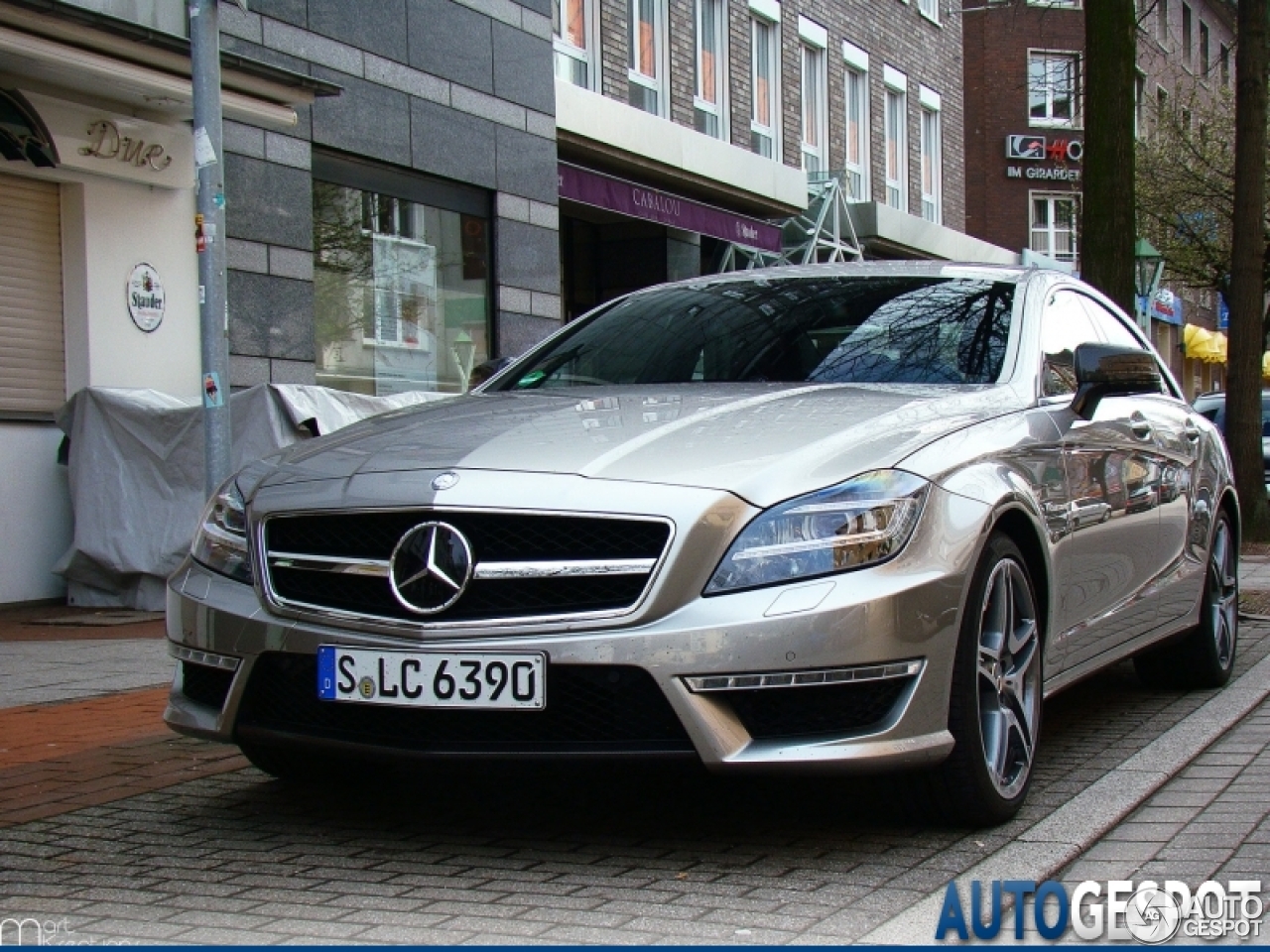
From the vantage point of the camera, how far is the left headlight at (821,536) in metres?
4.04

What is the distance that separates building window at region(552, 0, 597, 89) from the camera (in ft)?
59.0

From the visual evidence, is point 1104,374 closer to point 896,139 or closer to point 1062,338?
point 1062,338

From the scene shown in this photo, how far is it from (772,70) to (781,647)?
65.6 ft

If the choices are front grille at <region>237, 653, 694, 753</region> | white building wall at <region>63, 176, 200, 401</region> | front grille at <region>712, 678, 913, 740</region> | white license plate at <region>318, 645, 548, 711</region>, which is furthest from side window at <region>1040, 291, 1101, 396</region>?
white building wall at <region>63, 176, 200, 401</region>

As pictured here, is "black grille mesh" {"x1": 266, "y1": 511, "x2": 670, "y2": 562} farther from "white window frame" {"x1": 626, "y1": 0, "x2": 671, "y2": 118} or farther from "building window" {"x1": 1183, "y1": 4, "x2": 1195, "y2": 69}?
"building window" {"x1": 1183, "y1": 4, "x2": 1195, "y2": 69}

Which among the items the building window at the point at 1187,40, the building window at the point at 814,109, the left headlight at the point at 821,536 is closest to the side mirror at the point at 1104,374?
the left headlight at the point at 821,536

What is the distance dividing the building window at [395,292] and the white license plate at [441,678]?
32.6 ft

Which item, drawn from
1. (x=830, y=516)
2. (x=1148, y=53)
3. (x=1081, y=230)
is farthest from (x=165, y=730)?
(x=1148, y=53)

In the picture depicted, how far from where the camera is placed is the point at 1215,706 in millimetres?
6773

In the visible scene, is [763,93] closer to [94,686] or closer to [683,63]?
[683,63]

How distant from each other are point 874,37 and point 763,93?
4.51 metres

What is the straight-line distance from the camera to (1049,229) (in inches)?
1790

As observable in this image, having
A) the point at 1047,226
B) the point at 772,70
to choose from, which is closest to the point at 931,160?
the point at 772,70

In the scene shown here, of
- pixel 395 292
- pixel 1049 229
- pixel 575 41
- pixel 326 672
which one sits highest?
pixel 1049 229
